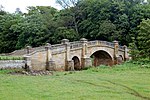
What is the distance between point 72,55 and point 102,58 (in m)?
10.8

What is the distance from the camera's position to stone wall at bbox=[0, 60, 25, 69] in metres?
35.2

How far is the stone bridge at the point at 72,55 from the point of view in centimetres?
4022

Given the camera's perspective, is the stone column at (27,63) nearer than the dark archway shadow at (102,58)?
Yes

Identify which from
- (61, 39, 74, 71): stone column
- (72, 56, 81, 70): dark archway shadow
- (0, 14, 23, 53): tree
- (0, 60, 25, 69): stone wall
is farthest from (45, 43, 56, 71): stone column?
(0, 14, 23, 53): tree

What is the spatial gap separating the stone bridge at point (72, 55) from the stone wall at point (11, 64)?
2.56ft

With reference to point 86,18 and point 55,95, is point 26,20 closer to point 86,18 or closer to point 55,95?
point 86,18

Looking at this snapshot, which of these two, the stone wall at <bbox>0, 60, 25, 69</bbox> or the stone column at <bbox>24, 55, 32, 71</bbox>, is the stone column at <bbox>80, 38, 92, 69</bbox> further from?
the stone wall at <bbox>0, 60, 25, 69</bbox>

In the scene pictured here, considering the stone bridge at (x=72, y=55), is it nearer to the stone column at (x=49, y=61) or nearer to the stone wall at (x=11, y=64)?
the stone column at (x=49, y=61)

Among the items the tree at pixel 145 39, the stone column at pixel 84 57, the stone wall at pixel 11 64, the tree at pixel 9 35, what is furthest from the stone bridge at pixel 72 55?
the tree at pixel 9 35

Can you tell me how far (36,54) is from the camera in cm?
3984

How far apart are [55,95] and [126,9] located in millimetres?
46195

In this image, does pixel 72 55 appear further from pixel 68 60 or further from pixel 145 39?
pixel 145 39

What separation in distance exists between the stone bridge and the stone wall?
0.78m

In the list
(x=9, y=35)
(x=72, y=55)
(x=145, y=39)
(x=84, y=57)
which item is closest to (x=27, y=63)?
(x=72, y=55)
